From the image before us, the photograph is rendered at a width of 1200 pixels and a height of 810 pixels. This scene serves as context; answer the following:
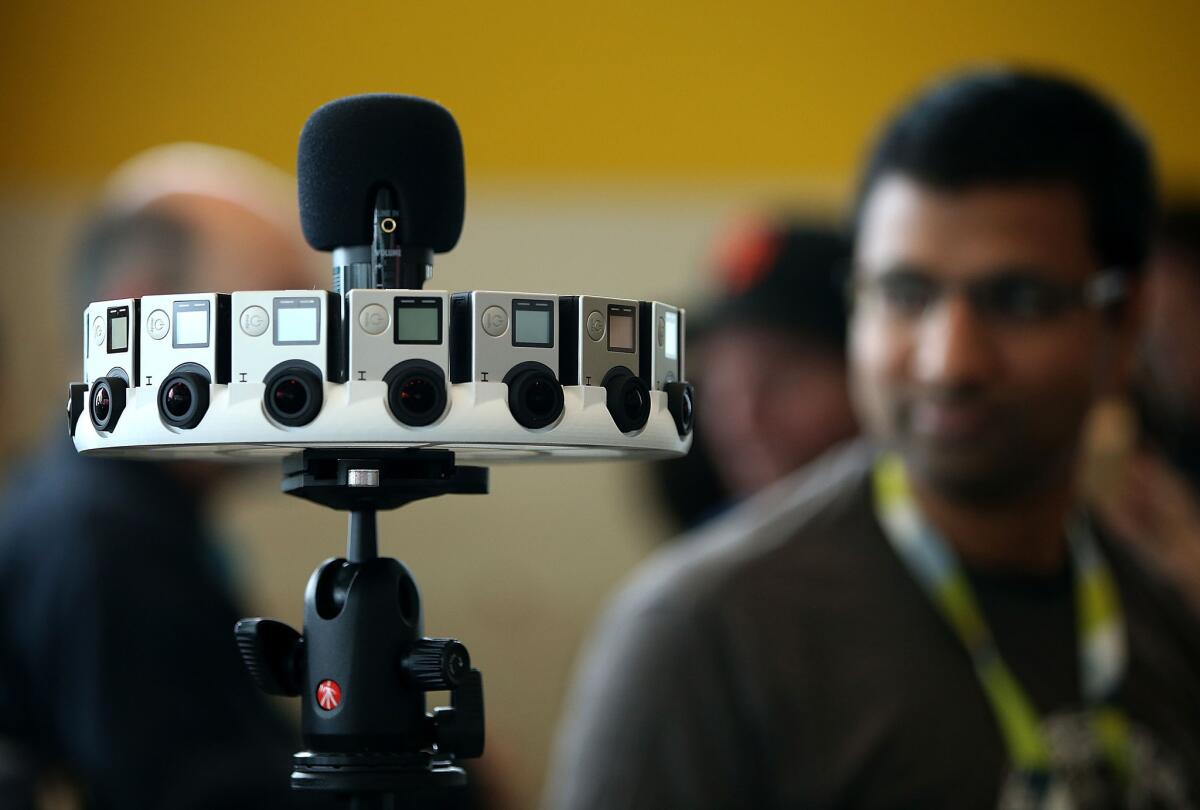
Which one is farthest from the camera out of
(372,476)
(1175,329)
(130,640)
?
(1175,329)

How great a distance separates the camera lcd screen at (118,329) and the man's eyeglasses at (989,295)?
1.17 metres

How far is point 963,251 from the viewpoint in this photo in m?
2.01

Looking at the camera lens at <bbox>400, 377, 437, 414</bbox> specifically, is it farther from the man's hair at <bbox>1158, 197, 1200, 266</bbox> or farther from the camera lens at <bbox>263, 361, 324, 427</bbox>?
the man's hair at <bbox>1158, 197, 1200, 266</bbox>

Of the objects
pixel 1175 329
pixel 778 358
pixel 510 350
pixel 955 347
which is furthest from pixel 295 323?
pixel 1175 329

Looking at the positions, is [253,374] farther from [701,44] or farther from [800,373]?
[701,44]

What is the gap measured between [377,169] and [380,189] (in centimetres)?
1

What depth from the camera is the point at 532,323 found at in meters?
1.01

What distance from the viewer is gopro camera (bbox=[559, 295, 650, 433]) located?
102cm

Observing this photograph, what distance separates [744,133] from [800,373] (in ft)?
2.82

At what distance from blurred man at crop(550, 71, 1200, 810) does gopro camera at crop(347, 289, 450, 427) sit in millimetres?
962

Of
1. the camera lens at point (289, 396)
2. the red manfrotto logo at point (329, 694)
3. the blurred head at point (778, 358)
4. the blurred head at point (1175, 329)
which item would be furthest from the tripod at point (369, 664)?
the blurred head at point (1175, 329)

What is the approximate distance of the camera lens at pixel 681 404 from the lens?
1.09 m

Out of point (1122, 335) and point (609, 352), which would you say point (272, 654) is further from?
point (1122, 335)

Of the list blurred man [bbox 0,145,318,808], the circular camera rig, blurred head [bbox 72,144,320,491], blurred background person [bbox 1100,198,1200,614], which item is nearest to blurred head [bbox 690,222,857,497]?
blurred background person [bbox 1100,198,1200,614]
